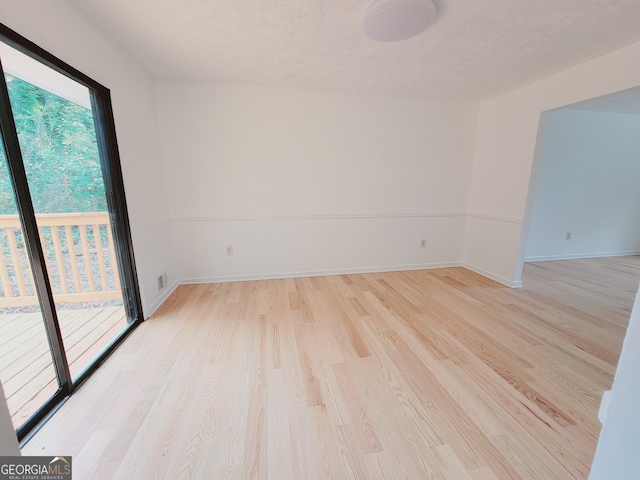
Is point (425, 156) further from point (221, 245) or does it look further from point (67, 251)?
point (67, 251)

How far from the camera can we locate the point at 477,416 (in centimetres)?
127

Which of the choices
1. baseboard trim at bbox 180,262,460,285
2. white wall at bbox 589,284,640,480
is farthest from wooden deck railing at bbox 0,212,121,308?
white wall at bbox 589,284,640,480

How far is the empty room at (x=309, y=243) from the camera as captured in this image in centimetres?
115

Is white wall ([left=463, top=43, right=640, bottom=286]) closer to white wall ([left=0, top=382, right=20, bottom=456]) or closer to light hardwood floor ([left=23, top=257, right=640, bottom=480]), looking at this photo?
light hardwood floor ([left=23, top=257, right=640, bottom=480])

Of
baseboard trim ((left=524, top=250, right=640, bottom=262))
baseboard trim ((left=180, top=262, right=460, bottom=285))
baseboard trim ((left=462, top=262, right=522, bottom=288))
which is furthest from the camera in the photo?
baseboard trim ((left=524, top=250, right=640, bottom=262))

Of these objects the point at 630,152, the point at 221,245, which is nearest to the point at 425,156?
the point at 221,245

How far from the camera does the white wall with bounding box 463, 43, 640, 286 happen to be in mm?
2023

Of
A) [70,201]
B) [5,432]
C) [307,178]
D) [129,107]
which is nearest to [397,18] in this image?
[307,178]

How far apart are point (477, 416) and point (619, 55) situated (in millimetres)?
2812

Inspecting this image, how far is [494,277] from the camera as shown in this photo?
3086mm

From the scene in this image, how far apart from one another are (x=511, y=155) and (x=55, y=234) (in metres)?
4.17

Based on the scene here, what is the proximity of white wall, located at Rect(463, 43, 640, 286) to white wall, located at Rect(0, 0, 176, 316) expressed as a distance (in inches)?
148

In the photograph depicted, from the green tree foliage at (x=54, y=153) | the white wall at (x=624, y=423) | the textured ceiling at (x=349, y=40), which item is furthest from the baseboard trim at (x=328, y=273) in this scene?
the white wall at (x=624, y=423)

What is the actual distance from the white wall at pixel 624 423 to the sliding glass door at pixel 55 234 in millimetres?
2065
